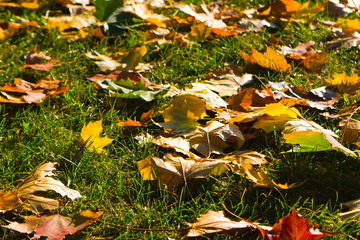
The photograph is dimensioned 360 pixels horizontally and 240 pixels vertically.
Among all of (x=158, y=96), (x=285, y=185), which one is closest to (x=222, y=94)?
(x=158, y=96)

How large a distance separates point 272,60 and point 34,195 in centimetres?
150

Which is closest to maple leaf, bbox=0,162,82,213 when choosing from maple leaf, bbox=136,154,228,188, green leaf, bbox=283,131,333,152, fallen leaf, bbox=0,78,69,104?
maple leaf, bbox=136,154,228,188

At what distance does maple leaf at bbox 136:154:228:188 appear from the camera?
155 centimetres

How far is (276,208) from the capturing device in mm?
1469

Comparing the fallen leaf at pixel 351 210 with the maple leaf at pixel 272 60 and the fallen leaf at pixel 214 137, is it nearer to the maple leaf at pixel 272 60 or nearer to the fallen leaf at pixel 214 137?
the fallen leaf at pixel 214 137

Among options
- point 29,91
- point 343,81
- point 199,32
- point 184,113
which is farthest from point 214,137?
point 199,32

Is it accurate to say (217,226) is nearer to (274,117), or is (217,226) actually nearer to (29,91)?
(274,117)

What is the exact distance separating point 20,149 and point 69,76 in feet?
2.52

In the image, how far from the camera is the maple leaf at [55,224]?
4.33 feet

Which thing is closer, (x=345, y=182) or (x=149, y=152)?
(x=345, y=182)

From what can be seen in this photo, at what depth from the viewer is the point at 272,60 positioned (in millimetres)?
2314

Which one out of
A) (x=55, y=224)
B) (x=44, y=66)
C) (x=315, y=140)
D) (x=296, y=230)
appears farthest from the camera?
(x=44, y=66)

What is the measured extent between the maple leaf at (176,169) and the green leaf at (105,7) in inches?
66.0

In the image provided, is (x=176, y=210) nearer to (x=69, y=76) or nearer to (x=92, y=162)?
(x=92, y=162)
